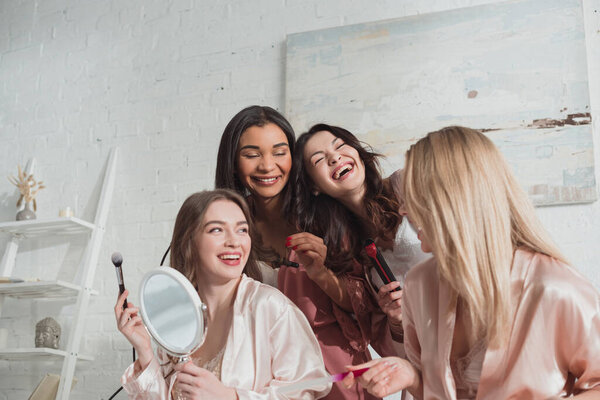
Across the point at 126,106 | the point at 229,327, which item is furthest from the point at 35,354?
the point at 229,327

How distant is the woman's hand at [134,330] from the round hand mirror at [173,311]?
235 mm

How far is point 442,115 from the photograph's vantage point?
294cm

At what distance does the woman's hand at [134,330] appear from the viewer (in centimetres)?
178

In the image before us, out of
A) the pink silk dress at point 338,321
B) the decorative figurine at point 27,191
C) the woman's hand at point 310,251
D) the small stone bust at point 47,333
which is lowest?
the small stone bust at point 47,333

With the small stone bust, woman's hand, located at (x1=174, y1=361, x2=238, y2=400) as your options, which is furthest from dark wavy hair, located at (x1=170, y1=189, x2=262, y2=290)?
the small stone bust

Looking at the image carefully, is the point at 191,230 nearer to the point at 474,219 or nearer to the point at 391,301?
the point at 391,301

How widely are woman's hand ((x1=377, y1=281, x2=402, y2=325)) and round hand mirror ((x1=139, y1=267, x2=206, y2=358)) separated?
1.96 feet

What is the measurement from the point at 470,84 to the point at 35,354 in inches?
92.5

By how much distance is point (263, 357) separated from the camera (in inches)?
71.0

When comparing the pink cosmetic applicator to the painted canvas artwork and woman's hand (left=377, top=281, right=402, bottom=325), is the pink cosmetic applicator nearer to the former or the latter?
woman's hand (left=377, top=281, right=402, bottom=325)

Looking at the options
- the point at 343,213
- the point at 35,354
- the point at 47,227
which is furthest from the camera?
the point at 47,227

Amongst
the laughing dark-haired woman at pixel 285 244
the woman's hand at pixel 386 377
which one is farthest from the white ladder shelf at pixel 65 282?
the woman's hand at pixel 386 377

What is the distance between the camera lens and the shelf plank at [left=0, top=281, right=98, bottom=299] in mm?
3209

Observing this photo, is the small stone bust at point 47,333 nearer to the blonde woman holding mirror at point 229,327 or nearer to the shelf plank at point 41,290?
the shelf plank at point 41,290
